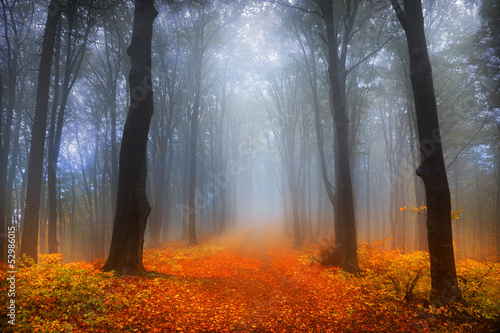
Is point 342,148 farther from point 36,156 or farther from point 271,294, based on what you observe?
point 36,156

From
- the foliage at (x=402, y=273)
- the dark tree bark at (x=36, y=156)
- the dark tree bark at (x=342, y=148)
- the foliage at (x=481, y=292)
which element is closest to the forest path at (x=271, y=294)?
the dark tree bark at (x=342, y=148)

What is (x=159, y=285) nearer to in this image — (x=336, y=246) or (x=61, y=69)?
(x=336, y=246)

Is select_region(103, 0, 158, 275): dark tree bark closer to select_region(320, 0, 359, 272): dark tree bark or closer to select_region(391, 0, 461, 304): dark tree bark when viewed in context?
select_region(320, 0, 359, 272): dark tree bark

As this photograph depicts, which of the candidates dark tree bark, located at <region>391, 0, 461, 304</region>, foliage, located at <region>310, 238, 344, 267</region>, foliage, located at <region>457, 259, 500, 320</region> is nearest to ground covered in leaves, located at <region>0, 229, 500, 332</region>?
foliage, located at <region>457, 259, 500, 320</region>

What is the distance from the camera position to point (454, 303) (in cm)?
441

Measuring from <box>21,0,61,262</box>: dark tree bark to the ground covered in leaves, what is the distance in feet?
8.19

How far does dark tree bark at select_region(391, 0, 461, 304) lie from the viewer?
4.57 m

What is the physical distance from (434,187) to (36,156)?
35.8ft

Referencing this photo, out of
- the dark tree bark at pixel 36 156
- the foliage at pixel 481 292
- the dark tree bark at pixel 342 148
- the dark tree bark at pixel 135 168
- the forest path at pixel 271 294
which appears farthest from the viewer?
the dark tree bark at pixel 342 148

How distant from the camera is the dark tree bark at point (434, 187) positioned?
180 inches

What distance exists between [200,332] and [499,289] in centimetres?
602

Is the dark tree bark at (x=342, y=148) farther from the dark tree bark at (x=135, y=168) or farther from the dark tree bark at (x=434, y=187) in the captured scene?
the dark tree bark at (x=135, y=168)

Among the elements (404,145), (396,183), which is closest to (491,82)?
(404,145)

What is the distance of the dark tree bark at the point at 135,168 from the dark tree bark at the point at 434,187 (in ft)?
22.8
